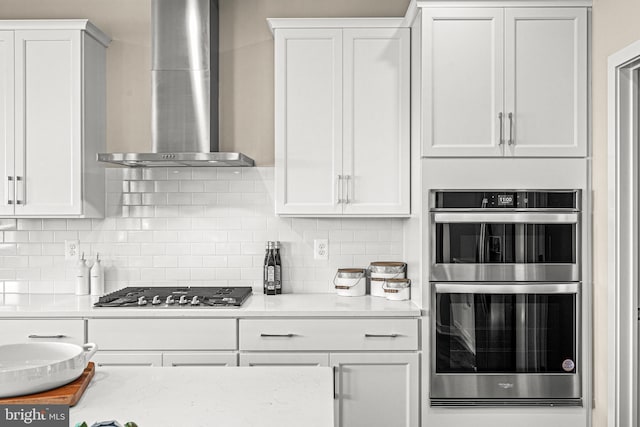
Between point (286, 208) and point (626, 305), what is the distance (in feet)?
5.88

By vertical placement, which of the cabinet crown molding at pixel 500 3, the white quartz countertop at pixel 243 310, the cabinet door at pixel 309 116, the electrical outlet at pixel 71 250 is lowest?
the white quartz countertop at pixel 243 310

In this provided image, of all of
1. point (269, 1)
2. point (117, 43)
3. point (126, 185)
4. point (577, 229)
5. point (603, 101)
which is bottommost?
point (577, 229)

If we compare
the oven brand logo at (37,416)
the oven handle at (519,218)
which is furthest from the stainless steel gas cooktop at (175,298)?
the oven brand logo at (37,416)

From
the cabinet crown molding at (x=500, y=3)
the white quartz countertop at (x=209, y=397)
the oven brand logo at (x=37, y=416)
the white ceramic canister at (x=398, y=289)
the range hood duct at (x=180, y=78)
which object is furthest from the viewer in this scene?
the range hood duct at (x=180, y=78)

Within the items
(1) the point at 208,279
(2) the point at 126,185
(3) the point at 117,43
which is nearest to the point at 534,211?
(1) the point at 208,279

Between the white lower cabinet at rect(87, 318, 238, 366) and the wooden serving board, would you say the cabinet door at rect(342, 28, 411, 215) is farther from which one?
the wooden serving board

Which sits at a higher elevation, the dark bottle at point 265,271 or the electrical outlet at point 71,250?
the electrical outlet at point 71,250

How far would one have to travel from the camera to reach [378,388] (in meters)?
3.12

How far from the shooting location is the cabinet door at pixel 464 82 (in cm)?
306

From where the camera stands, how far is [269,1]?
12.5ft

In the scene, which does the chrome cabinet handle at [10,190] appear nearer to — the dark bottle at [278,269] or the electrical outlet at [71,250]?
the electrical outlet at [71,250]

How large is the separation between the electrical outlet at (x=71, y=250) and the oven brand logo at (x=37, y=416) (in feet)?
9.73

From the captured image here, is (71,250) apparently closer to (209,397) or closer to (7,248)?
(7,248)

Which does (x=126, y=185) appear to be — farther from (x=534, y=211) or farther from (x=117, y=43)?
(x=534, y=211)
